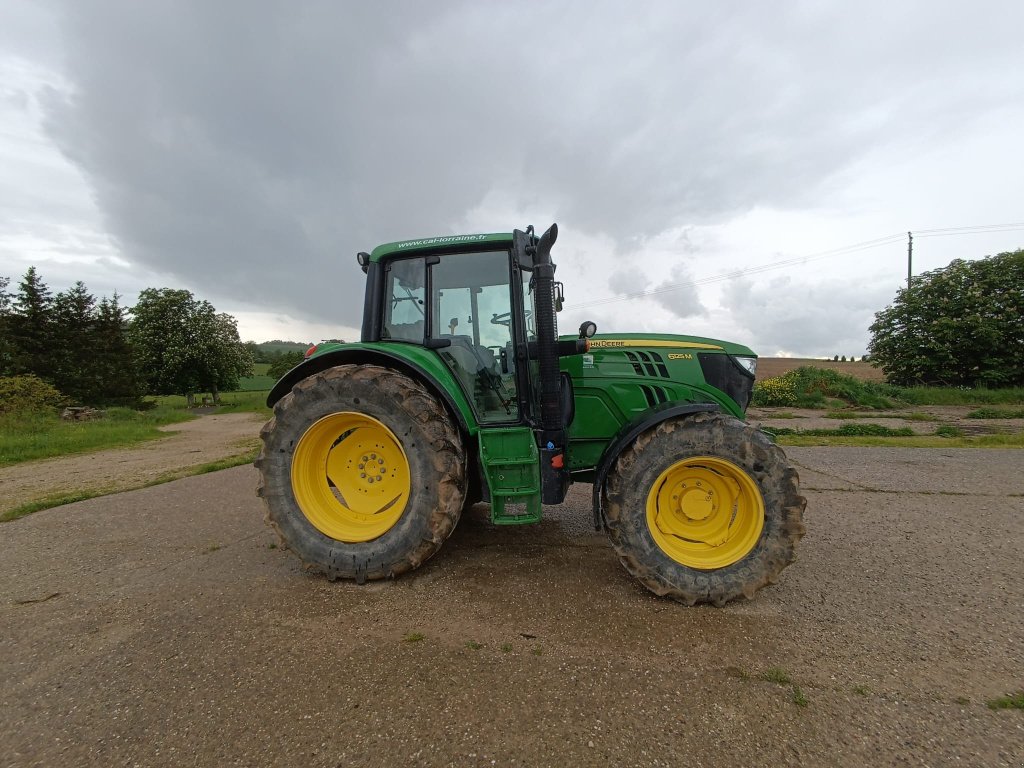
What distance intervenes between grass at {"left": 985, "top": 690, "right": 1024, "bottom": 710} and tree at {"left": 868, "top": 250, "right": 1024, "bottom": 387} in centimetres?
2100

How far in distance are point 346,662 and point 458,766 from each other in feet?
2.62

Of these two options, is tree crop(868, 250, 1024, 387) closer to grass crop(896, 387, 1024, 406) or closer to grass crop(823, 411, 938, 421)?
grass crop(896, 387, 1024, 406)

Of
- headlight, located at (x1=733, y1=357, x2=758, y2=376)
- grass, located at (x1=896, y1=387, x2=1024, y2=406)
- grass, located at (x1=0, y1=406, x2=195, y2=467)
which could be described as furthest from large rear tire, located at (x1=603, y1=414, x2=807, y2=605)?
grass, located at (x1=896, y1=387, x2=1024, y2=406)

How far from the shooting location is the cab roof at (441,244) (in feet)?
10.4

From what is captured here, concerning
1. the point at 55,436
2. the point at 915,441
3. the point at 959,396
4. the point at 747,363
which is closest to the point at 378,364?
the point at 747,363

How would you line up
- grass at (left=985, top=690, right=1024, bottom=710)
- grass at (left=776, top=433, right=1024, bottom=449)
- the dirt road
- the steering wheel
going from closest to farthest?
the dirt road, grass at (left=985, top=690, right=1024, bottom=710), the steering wheel, grass at (left=776, top=433, right=1024, bottom=449)

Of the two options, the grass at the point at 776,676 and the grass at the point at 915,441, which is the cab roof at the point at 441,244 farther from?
the grass at the point at 915,441

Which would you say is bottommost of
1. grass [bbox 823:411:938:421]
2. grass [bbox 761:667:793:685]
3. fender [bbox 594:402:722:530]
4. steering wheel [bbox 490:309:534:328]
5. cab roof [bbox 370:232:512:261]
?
grass [bbox 761:667:793:685]

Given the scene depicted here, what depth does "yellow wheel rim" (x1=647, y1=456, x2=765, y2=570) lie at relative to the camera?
2641mm

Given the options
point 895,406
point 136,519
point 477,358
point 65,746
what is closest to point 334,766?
point 65,746

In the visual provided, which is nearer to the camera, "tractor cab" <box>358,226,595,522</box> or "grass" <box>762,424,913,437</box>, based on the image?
"tractor cab" <box>358,226,595,522</box>

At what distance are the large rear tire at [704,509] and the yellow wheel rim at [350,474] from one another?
1460 millimetres

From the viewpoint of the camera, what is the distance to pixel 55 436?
1067 centimetres

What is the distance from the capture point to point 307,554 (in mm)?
2916
